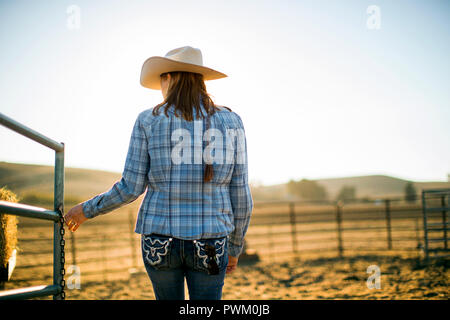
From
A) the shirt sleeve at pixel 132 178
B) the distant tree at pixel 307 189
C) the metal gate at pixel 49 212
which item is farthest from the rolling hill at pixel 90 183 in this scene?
the distant tree at pixel 307 189

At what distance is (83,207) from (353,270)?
548 centimetres

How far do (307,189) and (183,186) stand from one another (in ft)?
206

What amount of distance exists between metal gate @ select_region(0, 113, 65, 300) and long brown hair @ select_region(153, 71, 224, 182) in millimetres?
532

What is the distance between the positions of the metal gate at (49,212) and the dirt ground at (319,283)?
10.3ft

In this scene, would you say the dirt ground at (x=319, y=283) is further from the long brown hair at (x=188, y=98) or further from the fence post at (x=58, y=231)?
the long brown hair at (x=188, y=98)

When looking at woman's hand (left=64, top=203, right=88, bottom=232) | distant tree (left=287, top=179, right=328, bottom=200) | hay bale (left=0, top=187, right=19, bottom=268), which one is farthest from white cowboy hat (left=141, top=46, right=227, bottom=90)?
distant tree (left=287, top=179, right=328, bottom=200)

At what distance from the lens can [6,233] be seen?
1.66 meters

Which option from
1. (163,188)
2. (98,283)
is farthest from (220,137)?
(98,283)

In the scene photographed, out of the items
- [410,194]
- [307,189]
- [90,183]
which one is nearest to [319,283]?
[410,194]

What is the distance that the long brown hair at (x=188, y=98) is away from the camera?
1.23 meters

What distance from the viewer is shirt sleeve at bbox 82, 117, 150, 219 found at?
1.26 meters

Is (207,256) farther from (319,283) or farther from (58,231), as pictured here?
(319,283)

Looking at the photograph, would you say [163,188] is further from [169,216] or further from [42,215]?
[42,215]

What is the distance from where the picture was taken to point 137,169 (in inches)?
49.4
